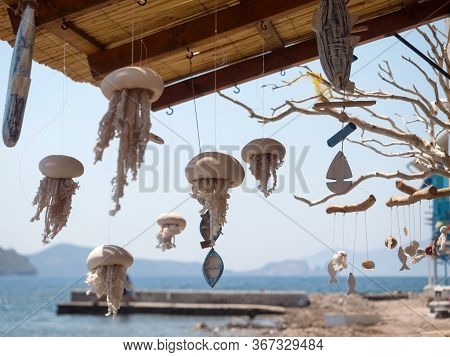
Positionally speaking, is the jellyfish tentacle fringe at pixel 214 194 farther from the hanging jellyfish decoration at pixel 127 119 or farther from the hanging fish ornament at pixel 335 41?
the hanging fish ornament at pixel 335 41

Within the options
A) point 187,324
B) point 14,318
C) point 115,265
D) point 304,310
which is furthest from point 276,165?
point 14,318

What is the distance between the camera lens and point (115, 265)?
3.19 meters

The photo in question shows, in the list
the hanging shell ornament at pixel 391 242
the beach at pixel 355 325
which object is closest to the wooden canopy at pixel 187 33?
the hanging shell ornament at pixel 391 242

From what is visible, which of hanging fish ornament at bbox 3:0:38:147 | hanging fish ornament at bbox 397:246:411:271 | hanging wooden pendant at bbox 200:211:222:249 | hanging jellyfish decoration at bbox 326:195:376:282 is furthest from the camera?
hanging fish ornament at bbox 397:246:411:271

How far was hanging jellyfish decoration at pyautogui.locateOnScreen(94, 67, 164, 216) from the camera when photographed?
2340 millimetres

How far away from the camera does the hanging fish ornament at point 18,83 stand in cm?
261

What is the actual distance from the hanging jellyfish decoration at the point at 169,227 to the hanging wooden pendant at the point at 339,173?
3.08ft

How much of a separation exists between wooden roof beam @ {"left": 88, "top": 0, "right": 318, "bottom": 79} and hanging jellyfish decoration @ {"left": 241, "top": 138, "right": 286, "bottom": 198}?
0.87 meters

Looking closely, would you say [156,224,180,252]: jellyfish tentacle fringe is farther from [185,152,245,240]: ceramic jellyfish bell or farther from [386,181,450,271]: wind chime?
[386,181,450,271]: wind chime

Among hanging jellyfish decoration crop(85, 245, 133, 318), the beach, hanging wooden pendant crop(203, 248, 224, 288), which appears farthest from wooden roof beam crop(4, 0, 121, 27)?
the beach

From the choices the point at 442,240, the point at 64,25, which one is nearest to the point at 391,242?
the point at 442,240

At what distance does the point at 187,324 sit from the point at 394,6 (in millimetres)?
17833

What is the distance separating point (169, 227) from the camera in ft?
12.2

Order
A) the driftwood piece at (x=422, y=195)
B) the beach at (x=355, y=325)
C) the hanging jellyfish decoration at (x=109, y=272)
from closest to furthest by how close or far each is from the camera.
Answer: the hanging jellyfish decoration at (x=109, y=272) < the driftwood piece at (x=422, y=195) < the beach at (x=355, y=325)
